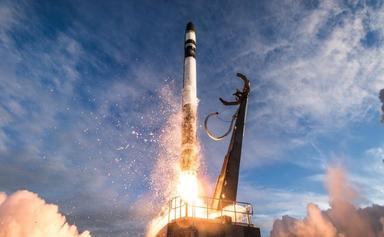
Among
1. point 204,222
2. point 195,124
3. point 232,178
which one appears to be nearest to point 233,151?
point 232,178

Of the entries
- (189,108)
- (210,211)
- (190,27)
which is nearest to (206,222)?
(210,211)

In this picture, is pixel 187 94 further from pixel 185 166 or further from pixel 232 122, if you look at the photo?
pixel 185 166

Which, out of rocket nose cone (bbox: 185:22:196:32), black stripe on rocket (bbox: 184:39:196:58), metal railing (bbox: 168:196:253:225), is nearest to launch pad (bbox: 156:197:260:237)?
metal railing (bbox: 168:196:253:225)

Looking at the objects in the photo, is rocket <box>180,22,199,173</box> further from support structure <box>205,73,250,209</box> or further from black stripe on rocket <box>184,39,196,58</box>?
support structure <box>205,73,250,209</box>

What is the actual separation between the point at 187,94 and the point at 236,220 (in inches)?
540

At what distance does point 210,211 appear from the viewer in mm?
26828

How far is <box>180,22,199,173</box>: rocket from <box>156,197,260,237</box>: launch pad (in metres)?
4.80

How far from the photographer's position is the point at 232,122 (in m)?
31.1

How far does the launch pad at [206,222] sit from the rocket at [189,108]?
15.8 feet

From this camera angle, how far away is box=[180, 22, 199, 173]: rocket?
29105 millimetres

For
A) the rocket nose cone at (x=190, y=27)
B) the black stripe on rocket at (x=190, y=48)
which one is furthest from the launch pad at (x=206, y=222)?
the rocket nose cone at (x=190, y=27)

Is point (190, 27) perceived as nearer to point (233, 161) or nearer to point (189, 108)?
point (189, 108)

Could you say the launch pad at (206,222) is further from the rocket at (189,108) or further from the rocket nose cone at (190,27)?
the rocket nose cone at (190,27)

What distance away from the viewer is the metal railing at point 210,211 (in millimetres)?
23603
